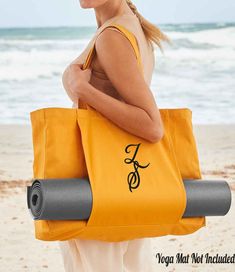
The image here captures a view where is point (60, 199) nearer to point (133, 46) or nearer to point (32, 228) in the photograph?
point (133, 46)

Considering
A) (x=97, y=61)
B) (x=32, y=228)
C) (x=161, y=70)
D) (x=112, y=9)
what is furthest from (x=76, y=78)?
(x=161, y=70)

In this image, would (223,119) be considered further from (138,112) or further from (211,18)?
(138,112)

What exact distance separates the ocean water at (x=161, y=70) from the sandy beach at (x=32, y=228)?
1414mm

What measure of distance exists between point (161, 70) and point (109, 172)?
730cm

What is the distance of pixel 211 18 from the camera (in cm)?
949

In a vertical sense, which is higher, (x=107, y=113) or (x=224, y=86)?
(x=107, y=113)

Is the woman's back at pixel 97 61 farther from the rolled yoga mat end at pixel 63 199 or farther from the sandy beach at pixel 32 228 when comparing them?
the sandy beach at pixel 32 228

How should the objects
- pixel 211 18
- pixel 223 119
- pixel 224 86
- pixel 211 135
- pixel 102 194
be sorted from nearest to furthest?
pixel 102 194
pixel 211 135
pixel 223 119
pixel 224 86
pixel 211 18

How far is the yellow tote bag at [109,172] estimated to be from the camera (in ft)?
4.36

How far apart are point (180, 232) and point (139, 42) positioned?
0.41 meters

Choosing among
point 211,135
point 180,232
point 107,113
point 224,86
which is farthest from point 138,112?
point 224,86

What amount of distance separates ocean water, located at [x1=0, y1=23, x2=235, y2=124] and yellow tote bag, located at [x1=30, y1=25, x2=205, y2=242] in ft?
19.3

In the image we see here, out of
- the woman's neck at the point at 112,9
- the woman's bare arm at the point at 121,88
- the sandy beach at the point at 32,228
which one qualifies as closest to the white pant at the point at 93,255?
the woman's bare arm at the point at 121,88

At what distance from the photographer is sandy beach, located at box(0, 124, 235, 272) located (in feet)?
11.4
